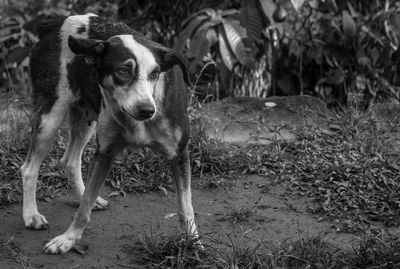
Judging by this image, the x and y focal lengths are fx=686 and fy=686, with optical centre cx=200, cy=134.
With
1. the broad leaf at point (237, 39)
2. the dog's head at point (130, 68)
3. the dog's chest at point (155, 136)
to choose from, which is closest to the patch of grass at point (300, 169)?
the broad leaf at point (237, 39)

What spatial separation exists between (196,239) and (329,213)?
123 cm

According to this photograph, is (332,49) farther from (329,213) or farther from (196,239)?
(196,239)

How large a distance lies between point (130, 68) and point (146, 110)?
27 cm

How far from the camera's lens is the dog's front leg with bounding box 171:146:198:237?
170 inches

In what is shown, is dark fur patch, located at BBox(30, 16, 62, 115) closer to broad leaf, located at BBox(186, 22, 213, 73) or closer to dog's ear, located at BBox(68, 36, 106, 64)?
dog's ear, located at BBox(68, 36, 106, 64)

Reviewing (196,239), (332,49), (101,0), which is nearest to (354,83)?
(332,49)

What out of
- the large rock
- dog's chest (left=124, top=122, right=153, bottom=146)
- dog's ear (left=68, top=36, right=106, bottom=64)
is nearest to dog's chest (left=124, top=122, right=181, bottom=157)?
dog's chest (left=124, top=122, right=153, bottom=146)

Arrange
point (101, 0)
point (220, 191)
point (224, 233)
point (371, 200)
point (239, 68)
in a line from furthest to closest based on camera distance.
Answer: point (101, 0) < point (239, 68) < point (220, 191) < point (371, 200) < point (224, 233)

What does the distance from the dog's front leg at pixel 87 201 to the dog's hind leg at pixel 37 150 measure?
426 mm

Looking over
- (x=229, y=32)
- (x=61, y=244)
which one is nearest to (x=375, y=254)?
(x=61, y=244)

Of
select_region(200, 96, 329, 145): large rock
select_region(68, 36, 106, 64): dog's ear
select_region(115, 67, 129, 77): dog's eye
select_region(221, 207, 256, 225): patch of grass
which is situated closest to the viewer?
select_region(115, 67, 129, 77): dog's eye

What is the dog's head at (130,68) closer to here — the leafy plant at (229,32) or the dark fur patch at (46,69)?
the dark fur patch at (46,69)

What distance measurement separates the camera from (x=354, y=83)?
764 centimetres

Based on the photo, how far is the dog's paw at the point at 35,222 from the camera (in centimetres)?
474
